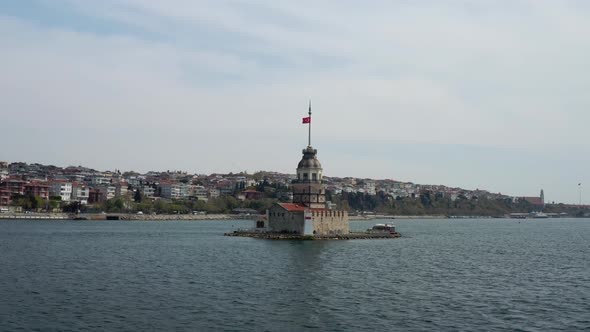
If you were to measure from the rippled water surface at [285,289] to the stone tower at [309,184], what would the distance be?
1334 centimetres

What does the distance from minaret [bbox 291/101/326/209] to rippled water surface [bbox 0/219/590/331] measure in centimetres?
1334

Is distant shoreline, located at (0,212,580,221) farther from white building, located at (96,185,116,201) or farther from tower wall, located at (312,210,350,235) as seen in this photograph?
tower wall, located at (312,210,350,235)

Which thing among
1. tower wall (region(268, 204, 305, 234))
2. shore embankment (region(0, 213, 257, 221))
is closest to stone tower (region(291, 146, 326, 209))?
tower wall (region(268, 204, 305, 234))

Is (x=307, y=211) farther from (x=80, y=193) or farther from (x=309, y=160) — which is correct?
(x=80, y=193)

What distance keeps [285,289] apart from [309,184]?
4039 cm

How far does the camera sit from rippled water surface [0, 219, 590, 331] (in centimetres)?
3044

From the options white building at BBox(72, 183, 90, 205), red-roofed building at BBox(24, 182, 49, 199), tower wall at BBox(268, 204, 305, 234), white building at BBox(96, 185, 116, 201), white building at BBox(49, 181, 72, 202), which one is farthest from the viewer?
white building at BBox(96, 185, 116, 201)

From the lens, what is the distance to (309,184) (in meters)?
80.0

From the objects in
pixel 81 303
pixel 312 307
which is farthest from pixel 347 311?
pixel 81 303

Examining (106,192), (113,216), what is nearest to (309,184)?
(113,216)

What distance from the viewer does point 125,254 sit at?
6056 centimetres

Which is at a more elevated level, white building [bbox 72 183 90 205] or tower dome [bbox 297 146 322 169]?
tower dome [bbox 297 146 322 169]

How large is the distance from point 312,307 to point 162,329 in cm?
873

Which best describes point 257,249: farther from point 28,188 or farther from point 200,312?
point 28,188
